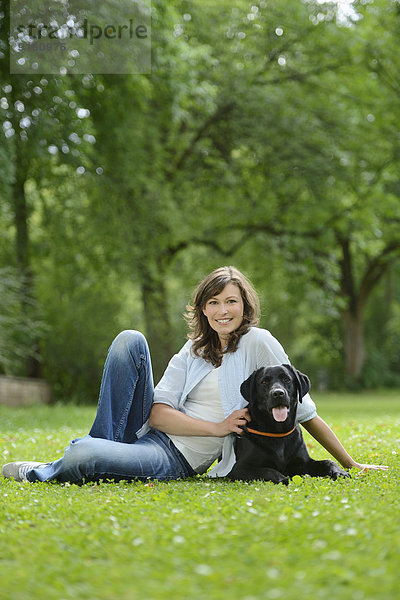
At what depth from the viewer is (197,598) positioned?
268 cm

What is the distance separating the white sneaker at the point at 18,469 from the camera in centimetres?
556

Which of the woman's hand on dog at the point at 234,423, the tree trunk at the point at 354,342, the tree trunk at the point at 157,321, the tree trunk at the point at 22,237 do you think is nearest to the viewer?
the woman's hand on dog at the point at 234,423

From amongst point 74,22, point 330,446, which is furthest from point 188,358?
point 74,22

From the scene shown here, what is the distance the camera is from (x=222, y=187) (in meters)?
22.3

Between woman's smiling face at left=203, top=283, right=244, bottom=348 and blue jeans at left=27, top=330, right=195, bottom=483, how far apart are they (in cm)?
57

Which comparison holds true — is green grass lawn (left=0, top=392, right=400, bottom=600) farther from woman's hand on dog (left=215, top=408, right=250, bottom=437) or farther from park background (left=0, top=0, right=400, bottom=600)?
park background (left=0, top=0, right=400, bottom=600)

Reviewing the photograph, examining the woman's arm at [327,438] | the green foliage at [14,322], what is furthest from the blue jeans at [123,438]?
the green foliage at [14,322]

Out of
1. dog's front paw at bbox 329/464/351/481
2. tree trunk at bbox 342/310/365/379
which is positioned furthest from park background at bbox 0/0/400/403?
dog's front paw at bbox 329/464/351/481

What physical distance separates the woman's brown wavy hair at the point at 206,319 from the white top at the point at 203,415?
178mm

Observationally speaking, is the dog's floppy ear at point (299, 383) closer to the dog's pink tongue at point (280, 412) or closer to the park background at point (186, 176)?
the dog's pink tongue at point (280, 412)

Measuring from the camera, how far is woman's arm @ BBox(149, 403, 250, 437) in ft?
16.8

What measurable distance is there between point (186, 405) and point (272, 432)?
72 centimetres

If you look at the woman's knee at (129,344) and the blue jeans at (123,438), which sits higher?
the woman's knee at (129,344)

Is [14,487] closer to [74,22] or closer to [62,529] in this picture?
[62,529]
